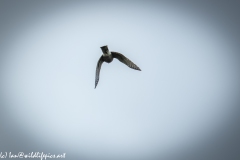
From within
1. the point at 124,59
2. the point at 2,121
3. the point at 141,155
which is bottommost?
the point at 124,59

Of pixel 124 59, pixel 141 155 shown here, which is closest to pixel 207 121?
pixel 141 155

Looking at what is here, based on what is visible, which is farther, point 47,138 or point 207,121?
point 207,121

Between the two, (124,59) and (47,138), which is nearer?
(124,59)

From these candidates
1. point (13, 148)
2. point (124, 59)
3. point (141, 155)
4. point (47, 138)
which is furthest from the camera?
point (141, 155)

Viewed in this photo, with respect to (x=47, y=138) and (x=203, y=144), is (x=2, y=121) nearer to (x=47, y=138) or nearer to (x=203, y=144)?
(x=47, y=138)

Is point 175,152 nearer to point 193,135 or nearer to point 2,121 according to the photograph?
point 193,135

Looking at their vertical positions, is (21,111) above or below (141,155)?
above

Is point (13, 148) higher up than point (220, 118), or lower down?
lower down

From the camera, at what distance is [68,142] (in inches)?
417

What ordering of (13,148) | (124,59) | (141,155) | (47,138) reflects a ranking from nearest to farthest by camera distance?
(124,59), (13,148), (47,138), (141,155)

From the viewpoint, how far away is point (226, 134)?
37.5ft

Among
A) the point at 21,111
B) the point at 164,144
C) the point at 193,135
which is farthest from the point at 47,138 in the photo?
the point at 193,135

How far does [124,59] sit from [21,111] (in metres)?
7.08

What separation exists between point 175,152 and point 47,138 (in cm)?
475
